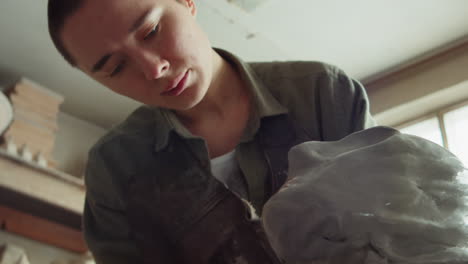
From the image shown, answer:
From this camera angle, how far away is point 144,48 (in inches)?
26.6

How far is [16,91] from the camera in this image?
5.63 feet

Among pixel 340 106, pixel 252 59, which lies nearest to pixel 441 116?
pixel 252 59

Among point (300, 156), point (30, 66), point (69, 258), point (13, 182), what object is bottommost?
point (69, 258)

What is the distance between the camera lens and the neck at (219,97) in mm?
798

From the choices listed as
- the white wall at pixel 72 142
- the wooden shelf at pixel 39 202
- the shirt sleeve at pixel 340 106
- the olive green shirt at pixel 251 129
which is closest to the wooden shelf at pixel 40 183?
the wooden shelf at pixel 39 202

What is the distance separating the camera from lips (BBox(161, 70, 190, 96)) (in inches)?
27.4

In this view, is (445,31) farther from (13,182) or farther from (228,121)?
(13,182)

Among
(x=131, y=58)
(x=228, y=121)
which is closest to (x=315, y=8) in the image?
(x=228, y=121)

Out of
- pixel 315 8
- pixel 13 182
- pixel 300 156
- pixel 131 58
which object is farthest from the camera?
pixel 315 8

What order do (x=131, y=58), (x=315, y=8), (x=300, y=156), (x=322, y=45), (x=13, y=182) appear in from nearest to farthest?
(x=300, y=156), (x=131, y=58), (x=13, y=182), (x=315, y=8), (x=322, y=45)

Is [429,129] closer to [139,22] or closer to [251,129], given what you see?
[251,129]

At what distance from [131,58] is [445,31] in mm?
1284

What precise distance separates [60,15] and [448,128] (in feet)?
4.47

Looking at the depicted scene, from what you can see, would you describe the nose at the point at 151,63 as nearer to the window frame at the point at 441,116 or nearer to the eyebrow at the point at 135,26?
the eyebrow at the point at 135,26
